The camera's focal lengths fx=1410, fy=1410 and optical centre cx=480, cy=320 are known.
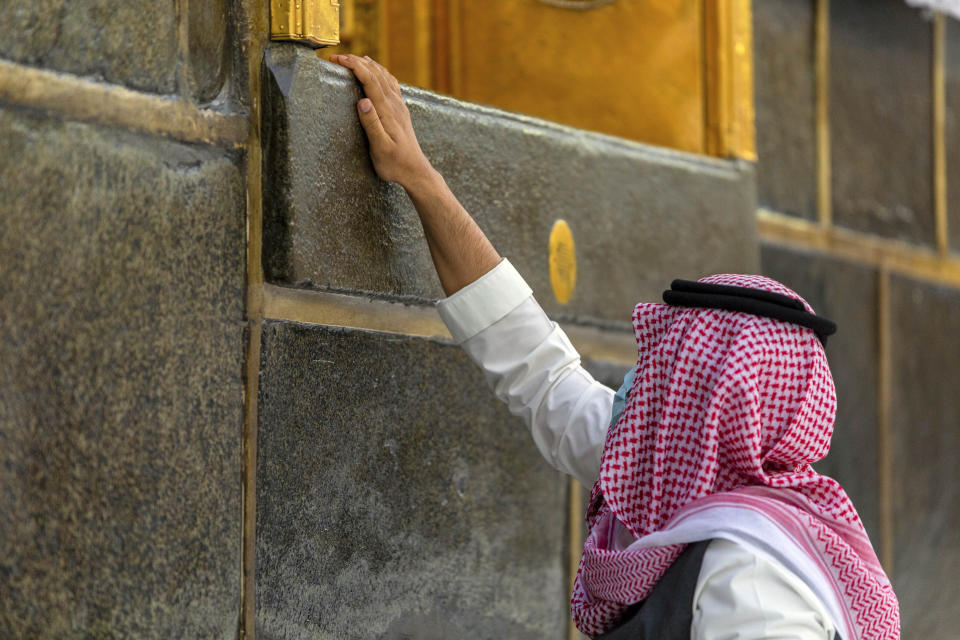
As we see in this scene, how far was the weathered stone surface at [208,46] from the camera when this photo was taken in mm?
2498

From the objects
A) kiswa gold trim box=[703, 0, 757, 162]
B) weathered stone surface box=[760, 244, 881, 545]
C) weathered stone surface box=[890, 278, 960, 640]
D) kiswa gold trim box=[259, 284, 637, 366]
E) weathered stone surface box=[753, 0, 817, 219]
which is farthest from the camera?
weathered stone surface box=[890, 278, 960, 640]

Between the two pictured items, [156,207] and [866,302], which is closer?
[156,207]

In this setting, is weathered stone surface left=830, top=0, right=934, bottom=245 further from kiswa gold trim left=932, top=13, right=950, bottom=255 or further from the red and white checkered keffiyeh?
the red and white checkered keffiyeh

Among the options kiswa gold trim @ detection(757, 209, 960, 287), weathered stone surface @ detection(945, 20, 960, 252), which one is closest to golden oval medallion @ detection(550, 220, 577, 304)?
kiswa gold trim @ detection(757, 209, 960, 287)

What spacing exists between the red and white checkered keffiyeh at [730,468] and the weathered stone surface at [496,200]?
26.3 inches

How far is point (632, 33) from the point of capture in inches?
160

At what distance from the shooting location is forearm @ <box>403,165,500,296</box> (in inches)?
105

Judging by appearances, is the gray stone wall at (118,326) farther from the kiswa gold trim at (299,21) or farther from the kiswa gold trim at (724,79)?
the kiswa gold trim at (724,79)

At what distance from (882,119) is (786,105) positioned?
69 cm

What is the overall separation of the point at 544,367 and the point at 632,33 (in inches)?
67.3

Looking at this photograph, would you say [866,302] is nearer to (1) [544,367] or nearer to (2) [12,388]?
(1) [544,367]

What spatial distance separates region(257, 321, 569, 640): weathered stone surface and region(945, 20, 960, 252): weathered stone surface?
2.92 m

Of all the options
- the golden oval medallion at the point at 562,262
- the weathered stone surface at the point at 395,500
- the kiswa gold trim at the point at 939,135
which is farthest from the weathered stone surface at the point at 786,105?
the weathered stone surface at the point at 395,500

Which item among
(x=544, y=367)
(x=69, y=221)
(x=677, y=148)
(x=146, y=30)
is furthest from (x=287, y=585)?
(x=677, y=148)
